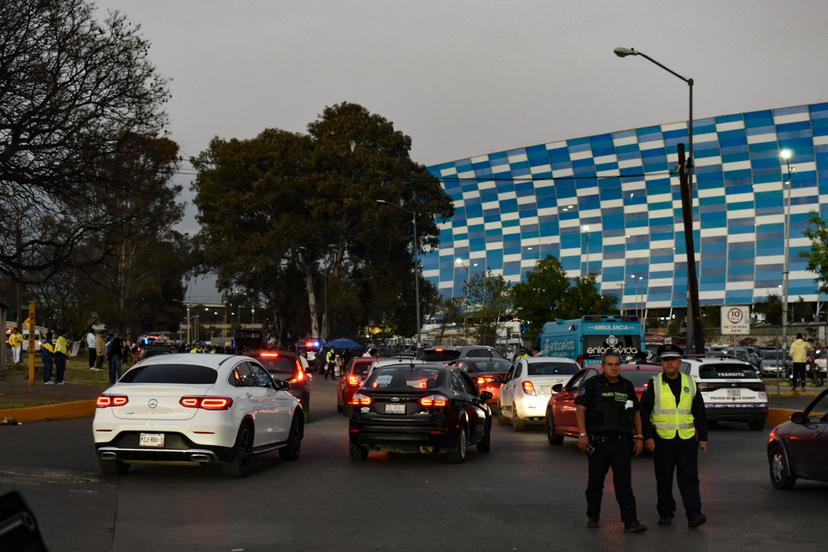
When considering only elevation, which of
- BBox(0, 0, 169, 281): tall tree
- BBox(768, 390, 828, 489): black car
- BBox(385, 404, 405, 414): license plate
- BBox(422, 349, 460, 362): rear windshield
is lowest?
BBox(768, 390, 828, 489): black car

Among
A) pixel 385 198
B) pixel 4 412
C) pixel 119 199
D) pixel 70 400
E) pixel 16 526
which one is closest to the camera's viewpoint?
pixel 16 526

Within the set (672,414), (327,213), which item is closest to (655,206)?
(327,213)

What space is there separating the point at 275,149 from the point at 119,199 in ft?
110

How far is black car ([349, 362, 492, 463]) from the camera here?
16.3 metres

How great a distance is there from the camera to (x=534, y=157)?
347 ft

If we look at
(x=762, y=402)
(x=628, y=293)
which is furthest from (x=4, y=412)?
(x=628, y=293)

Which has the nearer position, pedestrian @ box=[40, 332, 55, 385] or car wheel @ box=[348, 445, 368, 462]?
car wheel @ box=[348, 445, 368, 462]

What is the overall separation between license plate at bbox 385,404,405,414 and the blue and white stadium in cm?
7282

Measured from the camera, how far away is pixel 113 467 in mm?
14750

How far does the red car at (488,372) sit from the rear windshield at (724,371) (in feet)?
17.4

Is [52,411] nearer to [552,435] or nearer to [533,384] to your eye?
[533,384]

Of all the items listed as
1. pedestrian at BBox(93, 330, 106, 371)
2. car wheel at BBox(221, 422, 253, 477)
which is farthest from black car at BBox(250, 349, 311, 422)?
pedestrian at BBox(93, 330, 106, 371)

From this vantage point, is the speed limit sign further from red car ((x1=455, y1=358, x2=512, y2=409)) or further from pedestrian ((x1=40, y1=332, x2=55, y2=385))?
pedestrian ((x1=40, y1=332, x2=55, y2=385))

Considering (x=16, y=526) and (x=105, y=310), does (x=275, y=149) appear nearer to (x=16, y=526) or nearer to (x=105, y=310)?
Answer: (x=105, y=310)
